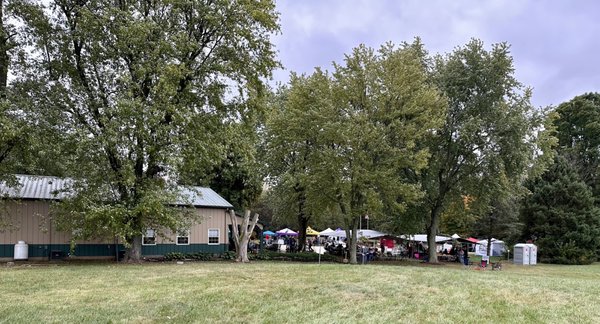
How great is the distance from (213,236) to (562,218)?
2668 centimetres

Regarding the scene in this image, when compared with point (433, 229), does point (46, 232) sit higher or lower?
higher

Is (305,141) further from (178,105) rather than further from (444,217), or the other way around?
(444,217)

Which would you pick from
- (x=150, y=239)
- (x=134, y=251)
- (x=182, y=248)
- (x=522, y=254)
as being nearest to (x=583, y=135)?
(x=522, y=254)

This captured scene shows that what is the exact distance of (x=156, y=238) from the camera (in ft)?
82.5

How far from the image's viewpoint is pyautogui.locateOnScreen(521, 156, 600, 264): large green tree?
34.9 metres

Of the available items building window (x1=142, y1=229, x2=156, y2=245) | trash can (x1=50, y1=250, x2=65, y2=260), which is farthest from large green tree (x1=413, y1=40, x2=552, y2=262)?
trash can (x1=50, y1=250, x2=65, y2=260)

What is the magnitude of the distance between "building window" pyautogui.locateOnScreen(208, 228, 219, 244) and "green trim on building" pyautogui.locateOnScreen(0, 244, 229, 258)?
30 centimetres

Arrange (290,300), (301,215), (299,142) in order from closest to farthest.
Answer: (290,300) < (299,142) < (301,215)

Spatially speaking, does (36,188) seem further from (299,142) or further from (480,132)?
(480,132)

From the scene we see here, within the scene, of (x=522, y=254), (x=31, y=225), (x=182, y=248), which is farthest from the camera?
(x=522, y=254)

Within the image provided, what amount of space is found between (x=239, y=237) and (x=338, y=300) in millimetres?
15366

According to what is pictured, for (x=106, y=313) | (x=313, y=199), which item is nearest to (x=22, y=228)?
(x=313, y=199)

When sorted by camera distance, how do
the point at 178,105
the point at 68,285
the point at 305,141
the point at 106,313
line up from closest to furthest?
1. the point at 106,313
2. the point at 68,285
3. the point at 178,105
4. the point at 305,141

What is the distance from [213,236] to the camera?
90.2 ft
